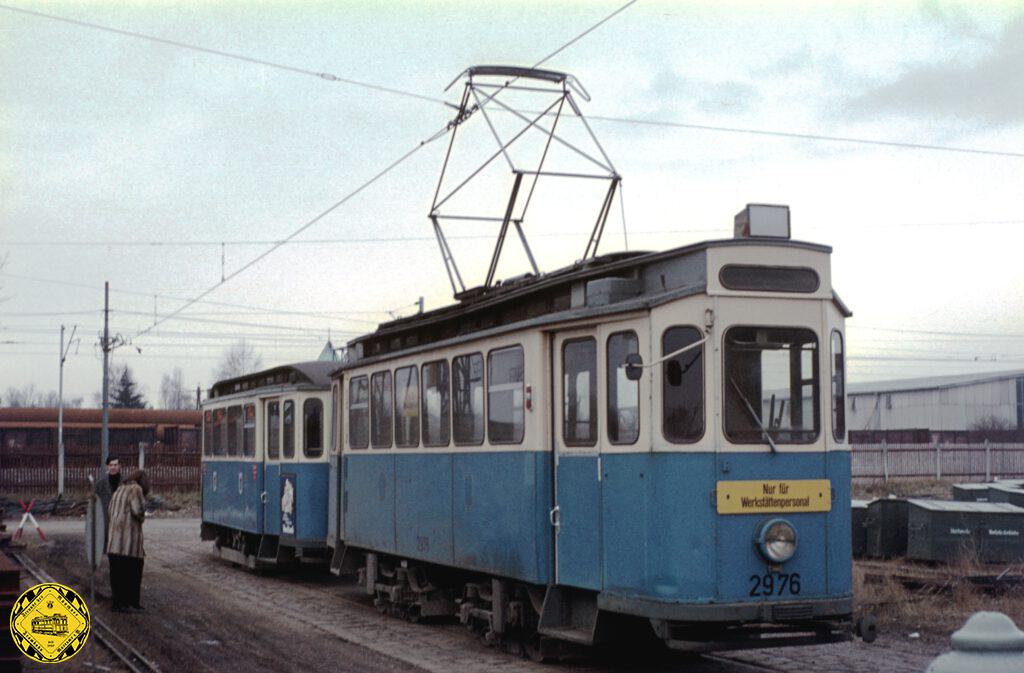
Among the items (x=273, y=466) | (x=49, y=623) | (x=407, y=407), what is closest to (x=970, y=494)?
(x=273, y=466)

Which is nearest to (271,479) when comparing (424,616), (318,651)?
(424,616)

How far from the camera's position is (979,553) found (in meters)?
17.1

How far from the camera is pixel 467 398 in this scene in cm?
1215

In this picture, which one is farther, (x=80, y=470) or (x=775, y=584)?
(x=80, y=470)

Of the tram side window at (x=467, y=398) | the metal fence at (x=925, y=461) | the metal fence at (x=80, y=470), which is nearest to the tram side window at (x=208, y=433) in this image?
the tram side window at (x=467, y=398)

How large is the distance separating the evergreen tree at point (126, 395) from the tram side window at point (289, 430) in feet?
242

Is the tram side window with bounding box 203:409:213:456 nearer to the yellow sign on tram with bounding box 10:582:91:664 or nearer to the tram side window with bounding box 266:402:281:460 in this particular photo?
the tram side window with bounding box 266:402:281:460

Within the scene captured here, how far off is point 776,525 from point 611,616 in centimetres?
157

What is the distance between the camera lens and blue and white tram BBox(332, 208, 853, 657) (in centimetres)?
913

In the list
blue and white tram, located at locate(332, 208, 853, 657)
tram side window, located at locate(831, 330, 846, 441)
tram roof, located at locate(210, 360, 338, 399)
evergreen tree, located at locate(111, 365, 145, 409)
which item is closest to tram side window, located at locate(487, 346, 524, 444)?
blue and white tram, located at locate(332, 208, 853, 657)

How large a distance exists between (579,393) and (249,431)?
1168 cm

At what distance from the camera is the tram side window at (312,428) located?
60.1 feet

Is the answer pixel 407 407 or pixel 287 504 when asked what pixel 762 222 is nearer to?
pixel 407 407

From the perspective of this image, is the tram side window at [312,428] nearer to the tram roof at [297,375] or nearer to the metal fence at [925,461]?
the tram roof at [297,375]
